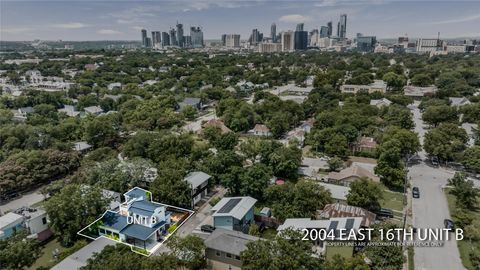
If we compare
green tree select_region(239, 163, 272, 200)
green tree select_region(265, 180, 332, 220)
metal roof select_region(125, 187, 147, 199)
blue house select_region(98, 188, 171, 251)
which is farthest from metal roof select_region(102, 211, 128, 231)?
green tree select_region(239, 163, 272, 200)

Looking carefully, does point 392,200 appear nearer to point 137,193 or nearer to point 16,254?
point 137,193

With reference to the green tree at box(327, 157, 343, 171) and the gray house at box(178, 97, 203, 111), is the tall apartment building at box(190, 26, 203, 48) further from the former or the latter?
the green tree at box(327, 157, 343, 171)

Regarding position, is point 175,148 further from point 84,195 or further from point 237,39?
point 237,39

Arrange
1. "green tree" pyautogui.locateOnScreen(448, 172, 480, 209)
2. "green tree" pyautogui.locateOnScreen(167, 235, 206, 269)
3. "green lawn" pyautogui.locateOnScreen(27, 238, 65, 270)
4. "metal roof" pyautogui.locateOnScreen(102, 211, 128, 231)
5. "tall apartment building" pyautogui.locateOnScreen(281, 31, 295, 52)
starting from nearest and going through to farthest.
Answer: "metal roof" pyautogui.locateOnScreen(102, 211, 128, 231), "green tree" pyautogui.locateOnScreen(167, 235, 206, 269), "green lawn" pyautogui.locateOnScreen(27, 238, 65, 270), "green tree" pyautogui.locateOnScreen(448, 172, 480, 209), "tall apartment building" pyautogui.locateOnScreen(281, 31, 295, 52)

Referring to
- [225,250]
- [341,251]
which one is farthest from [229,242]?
[341,251]

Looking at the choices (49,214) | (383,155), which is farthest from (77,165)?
(383,155)

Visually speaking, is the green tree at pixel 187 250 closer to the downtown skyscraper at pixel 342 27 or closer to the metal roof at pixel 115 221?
the metal roof at pixel 115 221
